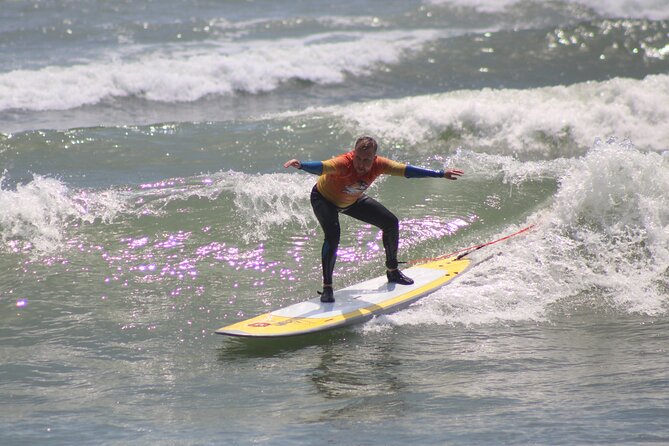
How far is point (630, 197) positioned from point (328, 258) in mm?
3365

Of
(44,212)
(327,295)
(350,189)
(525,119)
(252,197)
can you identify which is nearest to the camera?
(350,189)

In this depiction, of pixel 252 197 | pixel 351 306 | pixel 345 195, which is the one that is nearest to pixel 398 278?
pixel 351 306

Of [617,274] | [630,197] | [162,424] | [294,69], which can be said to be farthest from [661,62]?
[162,424]

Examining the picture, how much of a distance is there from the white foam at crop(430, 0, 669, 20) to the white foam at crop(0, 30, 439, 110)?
279cm

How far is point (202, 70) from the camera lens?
16.5 meters

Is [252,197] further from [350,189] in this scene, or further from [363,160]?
[363,160]

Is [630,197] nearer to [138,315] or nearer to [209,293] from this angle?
[209,293]

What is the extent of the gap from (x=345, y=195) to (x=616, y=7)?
16301mm

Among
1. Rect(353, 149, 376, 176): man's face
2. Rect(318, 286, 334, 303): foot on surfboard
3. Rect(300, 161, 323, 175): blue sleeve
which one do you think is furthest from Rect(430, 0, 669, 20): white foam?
Rect(300, 161, 323, 175): blue sleeve

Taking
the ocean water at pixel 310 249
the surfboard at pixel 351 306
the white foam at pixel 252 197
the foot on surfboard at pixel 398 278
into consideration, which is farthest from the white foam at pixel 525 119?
the foot on surfboard at pixel 398 278

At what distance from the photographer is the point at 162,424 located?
5.09 meters

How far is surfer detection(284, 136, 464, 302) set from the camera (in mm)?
6668

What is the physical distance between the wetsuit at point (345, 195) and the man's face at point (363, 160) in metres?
0.07

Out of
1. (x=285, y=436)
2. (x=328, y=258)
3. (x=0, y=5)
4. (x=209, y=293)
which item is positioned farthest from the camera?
(x=0, y=5)
